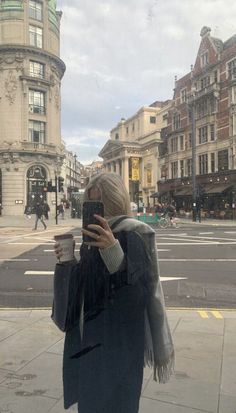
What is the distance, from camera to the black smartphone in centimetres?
199

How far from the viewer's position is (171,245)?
17.0 meters

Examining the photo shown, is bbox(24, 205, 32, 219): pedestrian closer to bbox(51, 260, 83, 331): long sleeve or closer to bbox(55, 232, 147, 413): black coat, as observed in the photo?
bbox(51, 260, 83, 331): long sleeve

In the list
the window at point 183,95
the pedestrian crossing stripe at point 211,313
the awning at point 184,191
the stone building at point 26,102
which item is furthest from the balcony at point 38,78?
the pedestrian crossing stripe at point 211,313

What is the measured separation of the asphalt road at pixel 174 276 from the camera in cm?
767

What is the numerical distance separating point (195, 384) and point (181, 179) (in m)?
49.1

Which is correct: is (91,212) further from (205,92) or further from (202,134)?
(202,134)

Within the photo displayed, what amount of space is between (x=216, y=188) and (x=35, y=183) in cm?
2103

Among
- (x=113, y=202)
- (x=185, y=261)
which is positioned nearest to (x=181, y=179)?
(x=185, y=261)

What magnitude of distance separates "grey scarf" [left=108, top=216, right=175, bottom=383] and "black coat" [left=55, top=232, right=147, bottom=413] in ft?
0.19

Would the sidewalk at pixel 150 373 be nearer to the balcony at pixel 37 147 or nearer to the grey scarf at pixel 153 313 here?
the grey scarf at pixel 153 313

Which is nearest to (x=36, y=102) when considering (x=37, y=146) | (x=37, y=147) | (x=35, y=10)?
(x=37, y=146)

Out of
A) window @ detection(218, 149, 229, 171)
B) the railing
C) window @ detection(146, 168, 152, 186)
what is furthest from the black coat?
window @ detection(146, 168, 152, 186)

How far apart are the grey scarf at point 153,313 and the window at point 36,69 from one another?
53758 mm

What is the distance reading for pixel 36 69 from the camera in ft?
175
